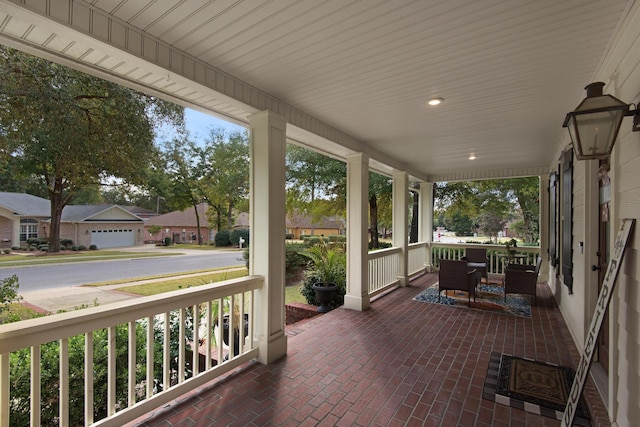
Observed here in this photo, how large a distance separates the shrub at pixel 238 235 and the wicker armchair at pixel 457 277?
3.51 m

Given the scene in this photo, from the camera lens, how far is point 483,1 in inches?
68.9

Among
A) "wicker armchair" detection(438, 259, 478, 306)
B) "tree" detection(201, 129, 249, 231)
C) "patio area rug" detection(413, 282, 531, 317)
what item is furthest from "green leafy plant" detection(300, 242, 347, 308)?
"tree" detection(201, 129, 249, 231)

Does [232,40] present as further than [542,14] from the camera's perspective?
Yes

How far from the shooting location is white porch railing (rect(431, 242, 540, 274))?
23.8ft

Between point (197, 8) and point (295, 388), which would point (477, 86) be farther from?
point (295, 388)

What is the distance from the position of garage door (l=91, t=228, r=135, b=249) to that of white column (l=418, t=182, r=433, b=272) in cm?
742

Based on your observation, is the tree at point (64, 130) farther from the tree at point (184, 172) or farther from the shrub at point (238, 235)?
the shrub at point (238, 235)

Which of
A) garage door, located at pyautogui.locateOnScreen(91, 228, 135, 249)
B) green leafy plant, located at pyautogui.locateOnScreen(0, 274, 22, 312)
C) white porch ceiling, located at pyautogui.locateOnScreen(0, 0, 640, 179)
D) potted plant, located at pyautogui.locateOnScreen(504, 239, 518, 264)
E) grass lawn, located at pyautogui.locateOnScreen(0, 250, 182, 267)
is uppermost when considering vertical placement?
white porch ceiling, located at pyautogui.locateOnScreen(0, 0, 640, 179)

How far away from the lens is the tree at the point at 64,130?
1731 mm

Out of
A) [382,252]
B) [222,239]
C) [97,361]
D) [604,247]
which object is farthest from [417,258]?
[97,361]

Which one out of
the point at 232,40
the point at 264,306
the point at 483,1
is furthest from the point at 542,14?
the point at 264,306

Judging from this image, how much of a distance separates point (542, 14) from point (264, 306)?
3164 millimetres

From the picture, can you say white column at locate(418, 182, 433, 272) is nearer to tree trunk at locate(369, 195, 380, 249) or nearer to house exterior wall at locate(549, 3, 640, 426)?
tree trunk at locate(369, 195, 380, 249)

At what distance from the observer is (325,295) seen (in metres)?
5.19
